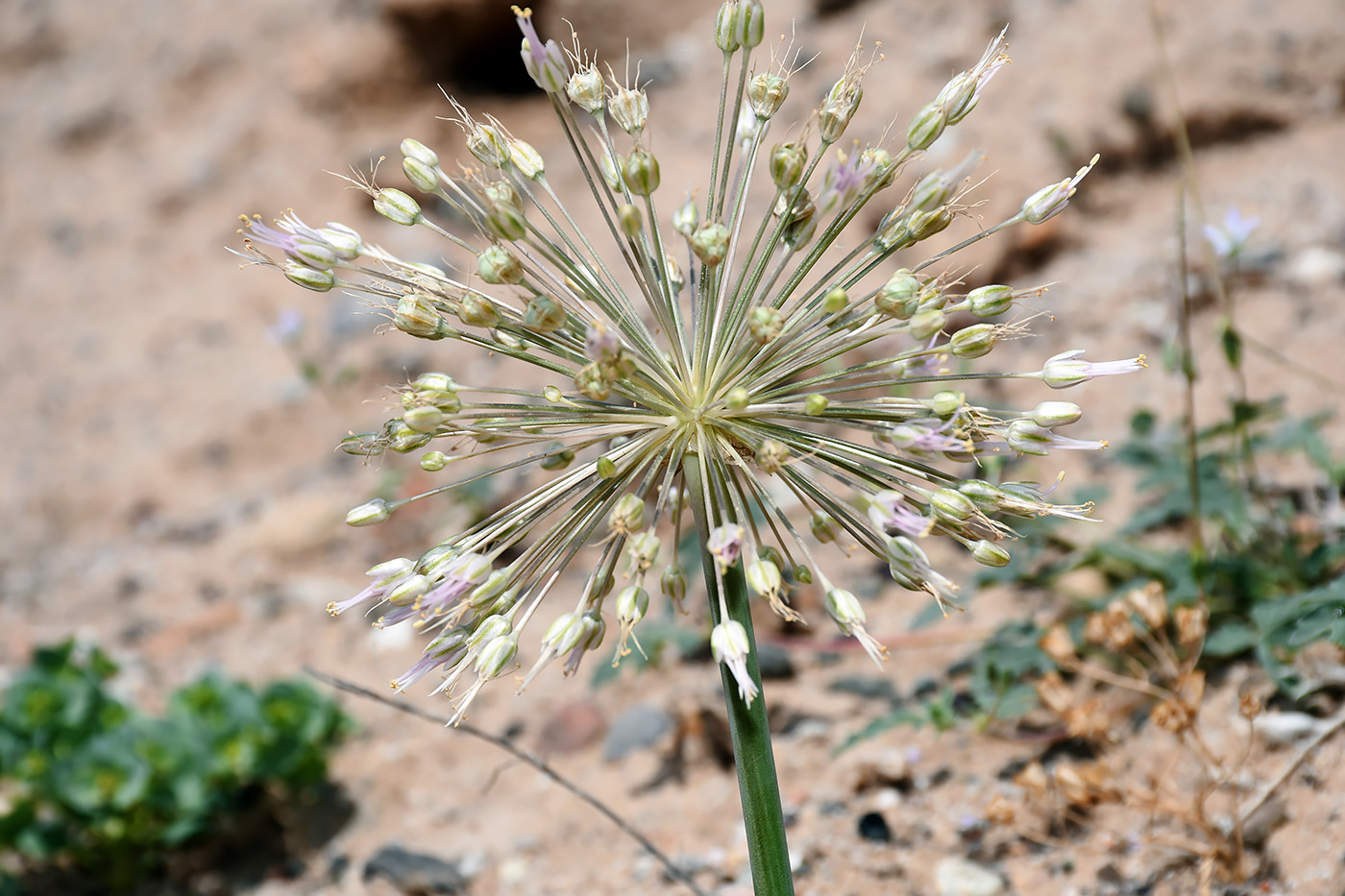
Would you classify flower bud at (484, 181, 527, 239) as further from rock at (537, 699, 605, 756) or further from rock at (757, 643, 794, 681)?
rock at (537, 699, 605, 756)

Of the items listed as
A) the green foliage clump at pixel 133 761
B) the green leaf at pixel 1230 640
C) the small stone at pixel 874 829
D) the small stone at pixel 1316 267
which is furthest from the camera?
the small stone at pixel 1316 267

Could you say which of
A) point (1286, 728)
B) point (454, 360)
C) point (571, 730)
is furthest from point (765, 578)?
point (454, 360)

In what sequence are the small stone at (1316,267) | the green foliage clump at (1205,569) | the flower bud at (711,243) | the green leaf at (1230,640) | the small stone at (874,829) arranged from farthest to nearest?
the small stone at (1316,267)
the small stone at (874,829)
the green foliage clump at (1205,569)
the green leaf at (1230,640)
the flower bud at (711,243)

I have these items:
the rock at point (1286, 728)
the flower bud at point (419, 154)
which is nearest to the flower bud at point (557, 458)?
the flower bud at point (419, 154)

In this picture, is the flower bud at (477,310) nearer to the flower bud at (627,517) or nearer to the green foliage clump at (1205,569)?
the flower bud at (627,517)

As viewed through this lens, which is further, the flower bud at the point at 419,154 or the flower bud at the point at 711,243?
the flower bud at the point at 419,154

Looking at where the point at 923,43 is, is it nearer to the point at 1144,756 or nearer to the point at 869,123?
the point at 869,123
